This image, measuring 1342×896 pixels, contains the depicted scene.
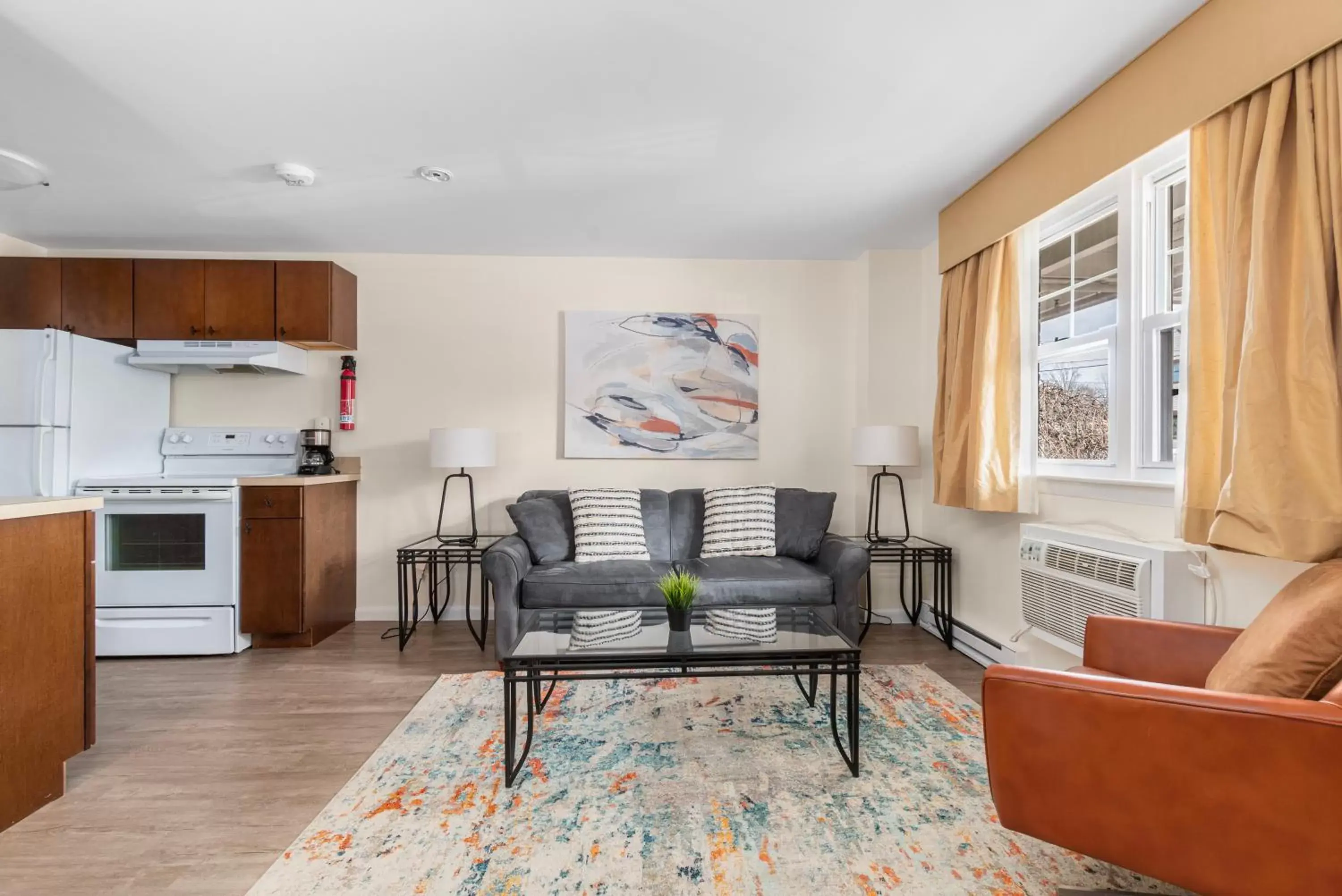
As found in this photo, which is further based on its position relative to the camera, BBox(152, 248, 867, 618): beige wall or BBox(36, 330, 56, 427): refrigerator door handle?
BBox(152, 248, 867, 618): beige wall

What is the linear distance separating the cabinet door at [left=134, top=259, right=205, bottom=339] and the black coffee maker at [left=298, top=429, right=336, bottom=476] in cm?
85

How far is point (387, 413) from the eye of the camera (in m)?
4.29

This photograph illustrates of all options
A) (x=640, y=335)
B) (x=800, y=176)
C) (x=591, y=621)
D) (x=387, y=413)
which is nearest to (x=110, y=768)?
(x=591, y=621)

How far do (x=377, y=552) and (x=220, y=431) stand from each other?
1252 millimetres

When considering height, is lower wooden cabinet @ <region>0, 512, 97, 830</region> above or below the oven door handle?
below

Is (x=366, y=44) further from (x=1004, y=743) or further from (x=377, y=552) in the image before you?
(x=377, y=552)

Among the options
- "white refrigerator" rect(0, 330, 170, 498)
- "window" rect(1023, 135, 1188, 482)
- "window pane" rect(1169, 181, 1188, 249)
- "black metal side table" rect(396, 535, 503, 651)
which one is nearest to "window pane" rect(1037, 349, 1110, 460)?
"window" rect(1023, 135, 1188, 482)

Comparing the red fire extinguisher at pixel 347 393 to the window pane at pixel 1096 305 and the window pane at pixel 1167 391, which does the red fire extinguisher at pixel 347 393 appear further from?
the window pane at pixel 1167 391

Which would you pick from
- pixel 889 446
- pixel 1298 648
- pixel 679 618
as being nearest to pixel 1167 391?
pixel 1298 648

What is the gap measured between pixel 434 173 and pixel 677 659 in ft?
8.05

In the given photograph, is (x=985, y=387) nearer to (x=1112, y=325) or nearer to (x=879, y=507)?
(x=1112, y=325)

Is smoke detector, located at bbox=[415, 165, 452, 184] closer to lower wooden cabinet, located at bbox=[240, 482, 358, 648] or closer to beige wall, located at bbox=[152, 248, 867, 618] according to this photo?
beige wall, located at bbox=[152, 248, 867, 618]

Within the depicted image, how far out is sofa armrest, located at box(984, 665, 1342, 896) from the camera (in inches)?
45.8

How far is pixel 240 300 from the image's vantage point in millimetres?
3904
